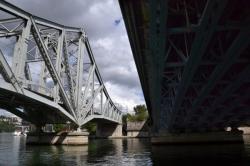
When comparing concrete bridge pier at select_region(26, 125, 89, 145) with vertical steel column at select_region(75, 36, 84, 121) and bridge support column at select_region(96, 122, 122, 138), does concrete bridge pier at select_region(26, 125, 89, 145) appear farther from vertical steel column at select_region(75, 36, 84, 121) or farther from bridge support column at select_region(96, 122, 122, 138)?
bridge support column at select_region(96, 122, 122, 138)

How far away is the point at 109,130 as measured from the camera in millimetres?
136875

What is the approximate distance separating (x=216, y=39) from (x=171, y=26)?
2221 millimetres

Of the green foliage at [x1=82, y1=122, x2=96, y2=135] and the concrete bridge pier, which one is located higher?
the green foliage at [x1=82, y1=122, x2=96, y2=135]

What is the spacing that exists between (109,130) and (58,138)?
65.2m

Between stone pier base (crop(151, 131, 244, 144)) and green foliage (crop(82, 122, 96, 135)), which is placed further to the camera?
green foliage (crop(82, 122, 96, 135))

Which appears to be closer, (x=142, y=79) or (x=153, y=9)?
(x=153, y=9)

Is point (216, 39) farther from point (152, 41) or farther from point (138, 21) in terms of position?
point (138, 21)

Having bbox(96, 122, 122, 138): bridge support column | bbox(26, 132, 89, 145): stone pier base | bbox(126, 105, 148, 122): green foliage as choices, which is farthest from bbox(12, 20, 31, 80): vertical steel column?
bbox(126, 105, 148, 122): green foliage

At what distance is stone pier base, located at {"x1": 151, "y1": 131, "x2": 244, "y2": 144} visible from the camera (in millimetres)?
60109

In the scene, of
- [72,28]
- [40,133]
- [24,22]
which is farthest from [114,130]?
[24,22]

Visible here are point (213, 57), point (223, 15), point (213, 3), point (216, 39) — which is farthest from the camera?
point (213, 57)

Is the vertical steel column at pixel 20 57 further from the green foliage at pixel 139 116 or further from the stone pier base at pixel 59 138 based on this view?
the green foliage at pixel 139 116

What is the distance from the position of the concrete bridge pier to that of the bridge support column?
57626 millimetres

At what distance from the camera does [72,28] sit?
67.1 meters
